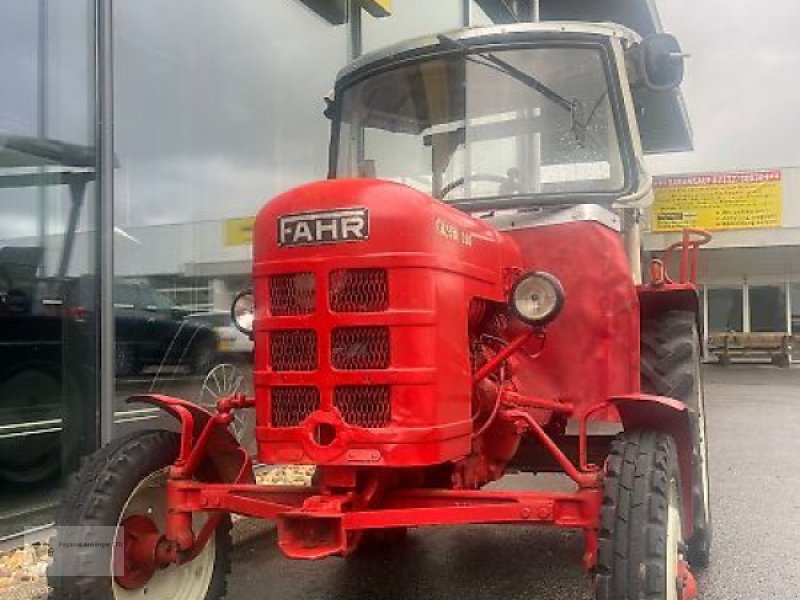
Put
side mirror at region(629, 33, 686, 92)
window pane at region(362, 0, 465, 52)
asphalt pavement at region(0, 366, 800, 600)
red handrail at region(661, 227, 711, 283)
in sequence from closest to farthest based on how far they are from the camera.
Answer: side mirror at region(629, 33, 686, 92) → asphalt pavement at region(0, 366, 800, 600) → red handrail at region(661, 227, 711, 283) → window pane at region(362, 0, 465, 52)

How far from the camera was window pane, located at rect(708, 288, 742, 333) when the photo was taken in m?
27.0

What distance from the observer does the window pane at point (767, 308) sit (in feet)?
86.8

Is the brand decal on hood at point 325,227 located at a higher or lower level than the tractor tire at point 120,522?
higher

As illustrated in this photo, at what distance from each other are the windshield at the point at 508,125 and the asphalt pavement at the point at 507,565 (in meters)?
1.94

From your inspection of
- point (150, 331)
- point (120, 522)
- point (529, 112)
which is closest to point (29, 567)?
point (120, 522)

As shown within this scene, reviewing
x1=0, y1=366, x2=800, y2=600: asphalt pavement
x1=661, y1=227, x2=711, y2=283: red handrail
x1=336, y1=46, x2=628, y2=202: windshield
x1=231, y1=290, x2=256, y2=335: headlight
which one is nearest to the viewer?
x1=231, y1=290, x2=256, y2=335: headlight

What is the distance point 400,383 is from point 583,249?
54.6 inches

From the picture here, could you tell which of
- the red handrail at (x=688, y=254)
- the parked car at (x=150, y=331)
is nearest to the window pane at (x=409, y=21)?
the parked car at (x=150, y=331)

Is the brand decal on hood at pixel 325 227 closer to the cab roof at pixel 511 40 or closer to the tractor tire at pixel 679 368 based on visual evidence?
the cab roof at pixel 511 40

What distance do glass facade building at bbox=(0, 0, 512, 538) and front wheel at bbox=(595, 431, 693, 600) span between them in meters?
2.39

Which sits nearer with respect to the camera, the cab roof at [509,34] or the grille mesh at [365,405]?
the grille mesh at [365,405]

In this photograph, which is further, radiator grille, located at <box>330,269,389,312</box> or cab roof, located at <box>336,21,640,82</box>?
cab roof, located at <box>336,21,640,82</box>

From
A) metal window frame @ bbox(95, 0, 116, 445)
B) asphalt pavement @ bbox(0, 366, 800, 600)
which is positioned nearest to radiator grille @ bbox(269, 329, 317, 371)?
asphalt pavement @ bbox(0, 366, 800, 600)

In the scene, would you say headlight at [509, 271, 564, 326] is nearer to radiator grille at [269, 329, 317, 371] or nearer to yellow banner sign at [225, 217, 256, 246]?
radiator grille at [269, 329, 317, 371]
